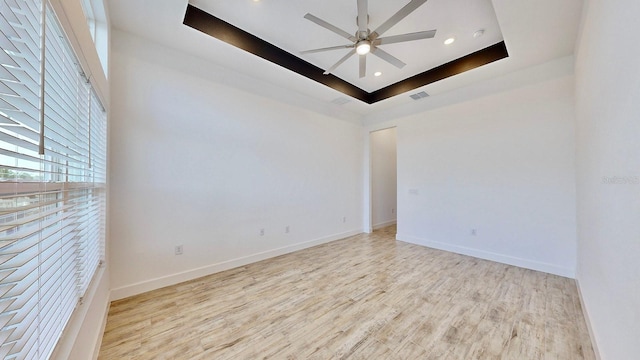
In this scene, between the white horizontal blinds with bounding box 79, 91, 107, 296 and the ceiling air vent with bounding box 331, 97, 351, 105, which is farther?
the ceiling air vent with bounding box 331, 97, 351, 105

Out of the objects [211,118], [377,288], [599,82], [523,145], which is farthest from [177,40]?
[523,145]

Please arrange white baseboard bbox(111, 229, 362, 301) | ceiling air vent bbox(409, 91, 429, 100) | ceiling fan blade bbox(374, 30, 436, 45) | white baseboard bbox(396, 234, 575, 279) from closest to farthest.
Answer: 1. ceiling fan blade bbox(374, 30, 436, 45)
2. white baseboard bbox(111, 229, 362, 301)
3. white baseboard bbox(396, 234, 575, 279)
4. ceiling air vent bbox(409, 91, 429, 100)

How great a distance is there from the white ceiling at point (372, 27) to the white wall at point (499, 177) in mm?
644

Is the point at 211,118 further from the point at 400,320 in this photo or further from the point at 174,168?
the point at 400,320

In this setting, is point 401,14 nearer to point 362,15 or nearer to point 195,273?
point 362,15

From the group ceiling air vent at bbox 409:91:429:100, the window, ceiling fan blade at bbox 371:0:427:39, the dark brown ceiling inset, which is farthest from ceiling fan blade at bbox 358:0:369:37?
ceiling air vent at bbox 409:91:429:100

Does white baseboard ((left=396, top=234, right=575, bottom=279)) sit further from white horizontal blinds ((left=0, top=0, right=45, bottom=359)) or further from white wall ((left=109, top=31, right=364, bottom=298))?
white horizontal blinds ((left=0, top=0, right=45, bottom=359))

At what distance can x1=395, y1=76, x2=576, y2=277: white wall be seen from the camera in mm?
3025

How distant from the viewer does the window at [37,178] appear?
625mm

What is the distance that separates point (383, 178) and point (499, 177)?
113 inches

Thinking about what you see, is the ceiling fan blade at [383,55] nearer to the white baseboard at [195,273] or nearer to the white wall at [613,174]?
the white wall at [613,174]

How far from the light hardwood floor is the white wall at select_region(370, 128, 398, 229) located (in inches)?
110

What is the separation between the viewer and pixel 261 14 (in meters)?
2.51

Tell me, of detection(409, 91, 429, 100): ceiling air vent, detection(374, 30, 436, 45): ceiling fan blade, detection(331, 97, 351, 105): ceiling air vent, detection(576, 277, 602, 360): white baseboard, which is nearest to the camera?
detection(576, 277, 602, 360): white baseboard
